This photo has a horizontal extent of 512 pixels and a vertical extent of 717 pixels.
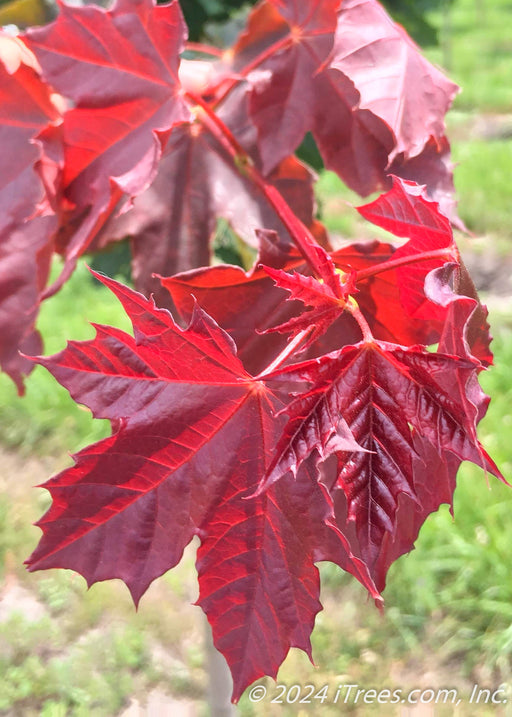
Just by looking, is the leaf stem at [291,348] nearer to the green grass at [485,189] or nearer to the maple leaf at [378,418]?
the maple leaf at [378,418]

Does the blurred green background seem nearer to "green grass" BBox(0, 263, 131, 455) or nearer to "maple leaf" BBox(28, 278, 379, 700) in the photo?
"green grass" BBox(0, 263, 131, 455)

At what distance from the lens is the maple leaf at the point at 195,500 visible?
0.37 m

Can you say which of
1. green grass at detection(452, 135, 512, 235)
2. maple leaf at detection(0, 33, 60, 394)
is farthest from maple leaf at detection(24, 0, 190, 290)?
green grass at detection(452, 135, 512, 235)

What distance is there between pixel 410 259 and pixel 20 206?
0.28 metres

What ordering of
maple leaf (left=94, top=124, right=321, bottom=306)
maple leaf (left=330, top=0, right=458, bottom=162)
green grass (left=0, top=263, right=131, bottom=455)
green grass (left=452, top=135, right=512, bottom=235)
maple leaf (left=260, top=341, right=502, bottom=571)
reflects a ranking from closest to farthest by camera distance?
1. maple leaf (left=260, top=341, right=502, bottom=571)
2. maple leaf (left=330, top=0, right=458, bottom=162)
3. maple leaf (left=94, top=124, right=321, bottom=306)
4. green grass (left=0, top=263, right=131, bottom=455)
5. green grass (left=452, top=135, right=512, bottom=235)

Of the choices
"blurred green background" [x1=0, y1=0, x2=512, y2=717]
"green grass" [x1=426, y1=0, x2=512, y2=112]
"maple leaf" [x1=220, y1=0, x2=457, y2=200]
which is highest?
"maple leaf" [x1=220, y1=0, x2=457, y2=200]

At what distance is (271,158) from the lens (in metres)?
0.51

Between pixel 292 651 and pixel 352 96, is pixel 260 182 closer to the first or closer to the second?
pixel 352 96

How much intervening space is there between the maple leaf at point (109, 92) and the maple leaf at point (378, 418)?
20 cm

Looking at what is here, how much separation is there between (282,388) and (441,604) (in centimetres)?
154

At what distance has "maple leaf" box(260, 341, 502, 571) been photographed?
0.32 meters

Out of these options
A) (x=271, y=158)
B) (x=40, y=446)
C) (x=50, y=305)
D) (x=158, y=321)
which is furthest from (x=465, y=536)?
(x=50, y=305)

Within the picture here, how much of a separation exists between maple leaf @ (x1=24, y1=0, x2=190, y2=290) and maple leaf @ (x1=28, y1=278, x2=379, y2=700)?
14cm

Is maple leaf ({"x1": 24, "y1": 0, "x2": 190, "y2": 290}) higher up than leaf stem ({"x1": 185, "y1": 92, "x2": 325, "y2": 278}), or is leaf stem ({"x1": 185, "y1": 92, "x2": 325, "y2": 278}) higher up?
maple leaf ({"x1": 24, "y1": 0, "x2": 190, "y2": 290})
